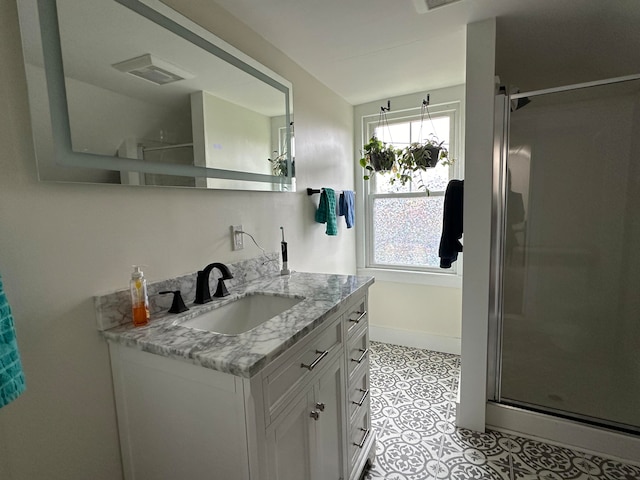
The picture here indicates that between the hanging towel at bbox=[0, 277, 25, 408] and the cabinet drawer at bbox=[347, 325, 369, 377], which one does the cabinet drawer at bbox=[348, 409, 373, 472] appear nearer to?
the cabinet drawer at bbox=[347, 325, 369, 377]

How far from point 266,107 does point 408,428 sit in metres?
2.01

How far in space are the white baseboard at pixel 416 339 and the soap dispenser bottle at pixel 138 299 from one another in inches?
92.9

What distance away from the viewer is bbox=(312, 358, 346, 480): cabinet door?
1.12 m

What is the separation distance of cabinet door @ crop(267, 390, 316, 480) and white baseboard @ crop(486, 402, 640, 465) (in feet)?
4.44

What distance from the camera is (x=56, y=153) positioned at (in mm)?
885

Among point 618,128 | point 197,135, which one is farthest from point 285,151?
point 618,128

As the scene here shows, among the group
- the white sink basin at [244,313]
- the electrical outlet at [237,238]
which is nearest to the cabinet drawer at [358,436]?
the white sink basin at [244,313]

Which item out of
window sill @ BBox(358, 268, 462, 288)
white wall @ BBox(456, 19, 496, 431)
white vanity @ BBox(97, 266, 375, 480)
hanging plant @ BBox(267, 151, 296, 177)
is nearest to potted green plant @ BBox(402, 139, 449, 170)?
white wall @ BBox(456, 19, 496, 431)

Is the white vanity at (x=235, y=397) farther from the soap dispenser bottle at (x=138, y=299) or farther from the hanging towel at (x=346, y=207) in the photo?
the hanging towel at (x=346, y=207)

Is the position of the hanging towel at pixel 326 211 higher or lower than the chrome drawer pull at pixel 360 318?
higher

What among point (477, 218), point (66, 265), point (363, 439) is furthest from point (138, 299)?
point (477, 218)

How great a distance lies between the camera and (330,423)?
1.21 metres

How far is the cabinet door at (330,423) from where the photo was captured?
1122 millimetres

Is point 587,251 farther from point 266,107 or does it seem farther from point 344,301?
point 266,107
